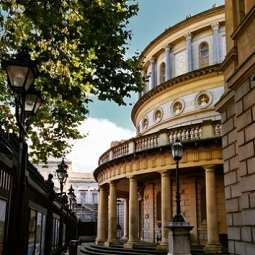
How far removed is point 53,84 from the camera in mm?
9695

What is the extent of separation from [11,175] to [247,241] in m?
4.77

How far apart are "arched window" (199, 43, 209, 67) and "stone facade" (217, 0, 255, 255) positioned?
65.6ft

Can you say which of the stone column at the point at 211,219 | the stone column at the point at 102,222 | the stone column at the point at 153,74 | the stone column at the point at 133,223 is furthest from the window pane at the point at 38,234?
the stone column at the point at 153,74

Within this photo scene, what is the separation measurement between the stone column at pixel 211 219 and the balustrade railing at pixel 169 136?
180cm

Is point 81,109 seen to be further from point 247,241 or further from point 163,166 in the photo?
point 163,166

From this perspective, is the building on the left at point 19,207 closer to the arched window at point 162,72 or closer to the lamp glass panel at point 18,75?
the lamp glass panel at point 18,75

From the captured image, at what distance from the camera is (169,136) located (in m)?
20.8

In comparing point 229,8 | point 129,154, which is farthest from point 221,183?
point 229,8

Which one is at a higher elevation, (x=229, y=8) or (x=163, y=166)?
(x=229, y=8)

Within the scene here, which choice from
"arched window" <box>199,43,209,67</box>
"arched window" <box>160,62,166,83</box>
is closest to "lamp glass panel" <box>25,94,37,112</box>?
"arched window" <box>199,43,209,67</box>

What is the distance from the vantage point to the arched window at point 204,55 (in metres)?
29.5

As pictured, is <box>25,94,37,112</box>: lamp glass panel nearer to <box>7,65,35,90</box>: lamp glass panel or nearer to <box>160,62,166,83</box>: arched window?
<box>7,65,35,90</box>: lamp glass panel

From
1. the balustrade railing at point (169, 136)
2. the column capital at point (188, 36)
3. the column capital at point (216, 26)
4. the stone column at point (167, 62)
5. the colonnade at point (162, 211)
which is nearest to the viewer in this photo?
the colonnade at point (162, 211)

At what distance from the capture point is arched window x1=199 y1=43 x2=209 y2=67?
2950cm
